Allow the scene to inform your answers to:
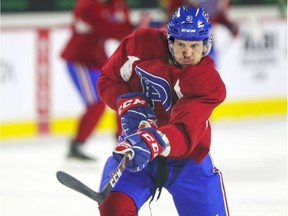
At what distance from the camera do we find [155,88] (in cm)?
276

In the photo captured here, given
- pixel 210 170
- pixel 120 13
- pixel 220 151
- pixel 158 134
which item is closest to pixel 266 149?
pixel 220 151

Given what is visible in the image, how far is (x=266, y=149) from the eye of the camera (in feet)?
18.7

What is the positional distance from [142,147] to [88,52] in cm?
285

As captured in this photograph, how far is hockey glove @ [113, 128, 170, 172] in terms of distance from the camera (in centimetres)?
240

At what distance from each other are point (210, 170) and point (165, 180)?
170 mm

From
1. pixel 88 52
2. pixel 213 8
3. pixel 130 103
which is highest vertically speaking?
pixel 130 103

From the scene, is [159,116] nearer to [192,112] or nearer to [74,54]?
[192,112]

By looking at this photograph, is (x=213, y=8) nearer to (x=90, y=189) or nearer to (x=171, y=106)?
(x=171, y=106)

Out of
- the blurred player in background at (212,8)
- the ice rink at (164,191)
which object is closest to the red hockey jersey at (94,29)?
the blurred player in background at (212,8)

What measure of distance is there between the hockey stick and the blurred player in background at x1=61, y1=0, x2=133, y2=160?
2706 mm

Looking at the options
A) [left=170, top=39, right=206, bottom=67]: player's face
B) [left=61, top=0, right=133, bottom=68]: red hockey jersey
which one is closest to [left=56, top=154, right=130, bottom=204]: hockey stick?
[left=170, top=39, right=206, bottom=67]: player's face

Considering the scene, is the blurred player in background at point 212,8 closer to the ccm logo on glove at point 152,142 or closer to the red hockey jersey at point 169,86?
the red hockey jersey at point 169,86

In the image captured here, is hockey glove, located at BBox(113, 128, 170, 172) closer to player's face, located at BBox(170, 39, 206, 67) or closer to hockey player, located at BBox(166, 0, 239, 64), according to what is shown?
player's face, located at BBox(170, 39, 206, 67)

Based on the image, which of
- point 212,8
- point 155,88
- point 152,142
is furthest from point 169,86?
point 212,8
